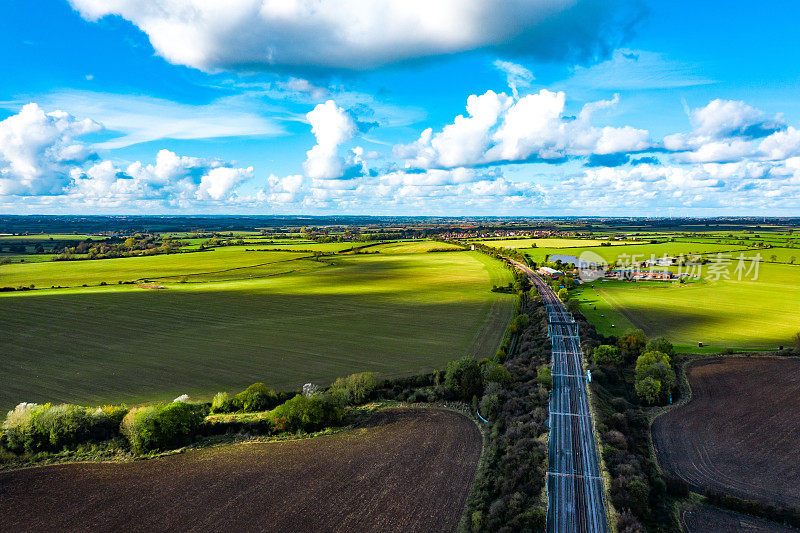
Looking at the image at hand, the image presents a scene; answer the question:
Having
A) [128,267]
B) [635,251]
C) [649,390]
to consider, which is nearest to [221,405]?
[649,390]

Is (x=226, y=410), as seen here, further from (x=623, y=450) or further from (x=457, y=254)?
(x=457, y=254)

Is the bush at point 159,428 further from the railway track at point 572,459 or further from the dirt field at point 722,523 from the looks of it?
the dirt field at point 722,523

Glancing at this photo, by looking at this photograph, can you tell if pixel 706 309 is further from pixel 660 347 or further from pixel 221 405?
pixel 221 405

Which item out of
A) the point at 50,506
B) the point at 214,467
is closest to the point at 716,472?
the point at 214,467

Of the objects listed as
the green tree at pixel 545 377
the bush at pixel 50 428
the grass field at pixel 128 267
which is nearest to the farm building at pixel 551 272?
the green tree at pixel 545 377

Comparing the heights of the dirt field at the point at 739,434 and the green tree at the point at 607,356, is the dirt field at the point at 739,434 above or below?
below

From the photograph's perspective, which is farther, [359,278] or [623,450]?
[359,278]
